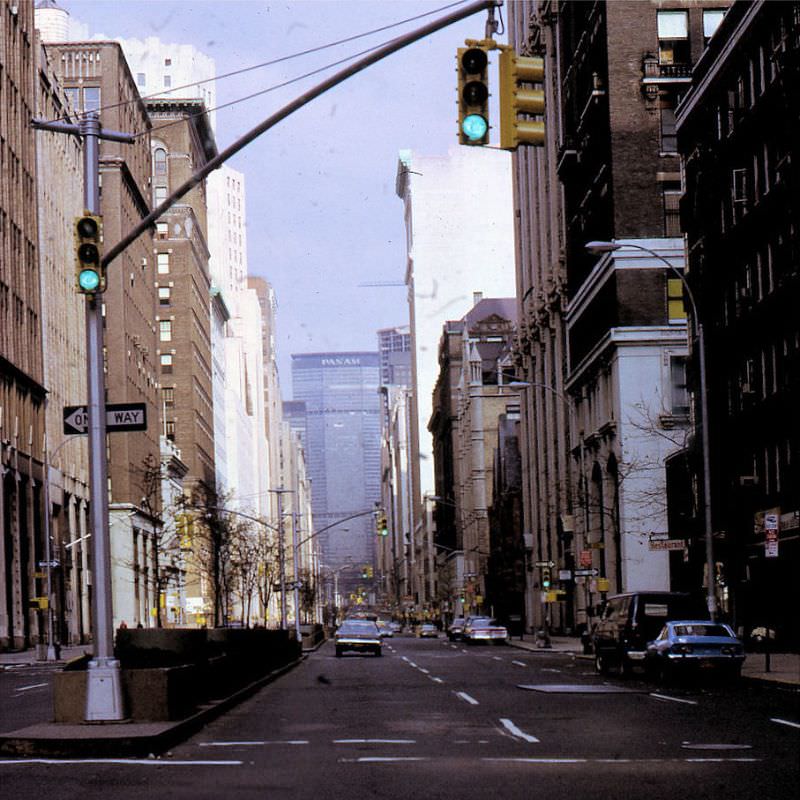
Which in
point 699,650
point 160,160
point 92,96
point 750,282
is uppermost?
point 160,160

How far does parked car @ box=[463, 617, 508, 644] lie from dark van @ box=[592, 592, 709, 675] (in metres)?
43.5

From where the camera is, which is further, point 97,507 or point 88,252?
point 97,507

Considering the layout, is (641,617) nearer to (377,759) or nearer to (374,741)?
(374,741)

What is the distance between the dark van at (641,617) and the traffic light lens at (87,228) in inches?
828

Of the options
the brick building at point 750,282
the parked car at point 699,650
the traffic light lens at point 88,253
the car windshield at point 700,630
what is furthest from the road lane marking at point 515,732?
the brick building at point 750,282

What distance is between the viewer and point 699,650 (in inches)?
1329

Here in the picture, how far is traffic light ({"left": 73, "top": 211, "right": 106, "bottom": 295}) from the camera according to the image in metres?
19.7

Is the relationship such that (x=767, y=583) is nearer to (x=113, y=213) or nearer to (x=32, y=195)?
(x=32, y=195)

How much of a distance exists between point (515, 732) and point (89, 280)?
8.07 m

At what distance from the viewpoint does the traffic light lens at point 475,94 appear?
15.7 meters

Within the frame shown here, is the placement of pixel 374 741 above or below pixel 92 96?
below

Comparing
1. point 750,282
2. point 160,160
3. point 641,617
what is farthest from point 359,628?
point 160,160

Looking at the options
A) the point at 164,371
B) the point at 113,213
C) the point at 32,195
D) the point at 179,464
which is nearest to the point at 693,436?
the point at 32,195

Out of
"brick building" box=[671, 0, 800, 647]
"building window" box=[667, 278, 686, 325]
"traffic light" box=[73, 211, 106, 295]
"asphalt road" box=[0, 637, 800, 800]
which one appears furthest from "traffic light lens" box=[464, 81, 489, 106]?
"building window" box=[667, 278, 686, 325]
